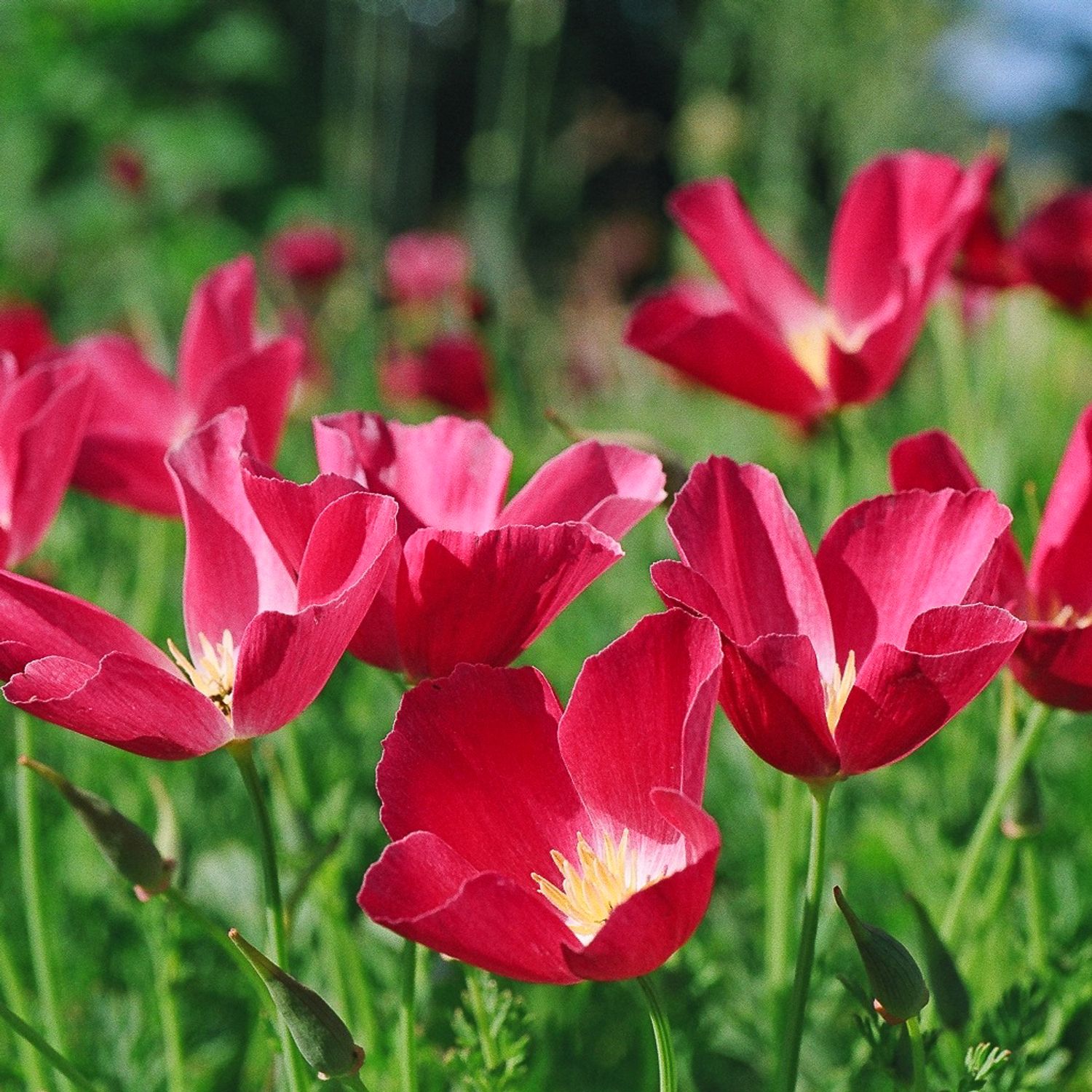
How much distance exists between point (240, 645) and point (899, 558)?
9.0 inches

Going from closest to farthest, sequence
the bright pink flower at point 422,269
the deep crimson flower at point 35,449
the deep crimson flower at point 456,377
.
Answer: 1. the deep crimson flower at point 35,449
2. the deep crimson flower at point 456,377
3. the bright pink flower at point 422,269

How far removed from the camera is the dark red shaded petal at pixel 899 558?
44cm

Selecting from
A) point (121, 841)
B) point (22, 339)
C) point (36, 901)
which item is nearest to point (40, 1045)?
point (121, 841)

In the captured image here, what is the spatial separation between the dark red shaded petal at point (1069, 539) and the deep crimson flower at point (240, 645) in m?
0.28

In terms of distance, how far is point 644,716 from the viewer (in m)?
0.41

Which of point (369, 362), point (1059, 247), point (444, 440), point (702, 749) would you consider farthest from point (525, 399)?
point (702, 749)

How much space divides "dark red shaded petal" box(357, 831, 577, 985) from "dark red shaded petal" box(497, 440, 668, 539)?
0.47 ft

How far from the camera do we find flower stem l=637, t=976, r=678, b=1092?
37 centimetres

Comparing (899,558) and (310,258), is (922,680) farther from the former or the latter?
(310,258)

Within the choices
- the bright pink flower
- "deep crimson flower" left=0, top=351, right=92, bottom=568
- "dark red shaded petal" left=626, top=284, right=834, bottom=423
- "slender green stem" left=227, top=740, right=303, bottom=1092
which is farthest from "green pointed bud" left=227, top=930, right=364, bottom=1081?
the bright pink flower

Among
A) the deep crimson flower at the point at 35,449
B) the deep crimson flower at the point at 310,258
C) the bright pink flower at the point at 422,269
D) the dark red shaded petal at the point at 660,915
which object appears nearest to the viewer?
the dark red shaded petal at the point at 660,915

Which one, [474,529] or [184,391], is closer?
[474,529]

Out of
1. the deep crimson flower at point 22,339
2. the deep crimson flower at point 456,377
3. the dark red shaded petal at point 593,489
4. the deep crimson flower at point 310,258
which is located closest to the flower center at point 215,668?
the dark red shaded petal at point 593,489

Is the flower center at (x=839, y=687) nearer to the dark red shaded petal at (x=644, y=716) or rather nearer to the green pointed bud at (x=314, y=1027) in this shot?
the dark red shaded petal at (x=644, y=716)
